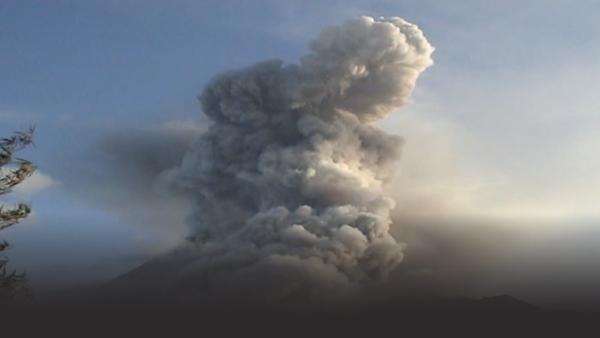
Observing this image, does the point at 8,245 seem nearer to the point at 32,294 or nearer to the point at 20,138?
the point at 32,294

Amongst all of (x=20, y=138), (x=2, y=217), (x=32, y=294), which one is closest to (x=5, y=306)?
(x=32, y=294)

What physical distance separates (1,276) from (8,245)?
1.58 meters

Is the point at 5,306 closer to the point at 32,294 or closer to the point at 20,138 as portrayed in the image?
the point at 32,294

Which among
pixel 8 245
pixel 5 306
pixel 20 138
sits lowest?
pixel 5 306

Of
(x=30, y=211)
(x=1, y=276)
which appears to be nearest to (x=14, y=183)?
(x=30, y=211)

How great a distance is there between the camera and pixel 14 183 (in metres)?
23.0

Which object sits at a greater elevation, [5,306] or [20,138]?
[20,138]

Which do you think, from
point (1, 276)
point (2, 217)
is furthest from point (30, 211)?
point (1, 276)

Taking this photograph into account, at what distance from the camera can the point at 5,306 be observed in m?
23.1

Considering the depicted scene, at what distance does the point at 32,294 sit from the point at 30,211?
120 inches

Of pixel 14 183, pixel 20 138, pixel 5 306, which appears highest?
pixel 20 138

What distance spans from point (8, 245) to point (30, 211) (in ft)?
5.71

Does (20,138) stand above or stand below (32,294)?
above

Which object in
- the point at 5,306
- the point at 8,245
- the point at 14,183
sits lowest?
the point at 5,306
